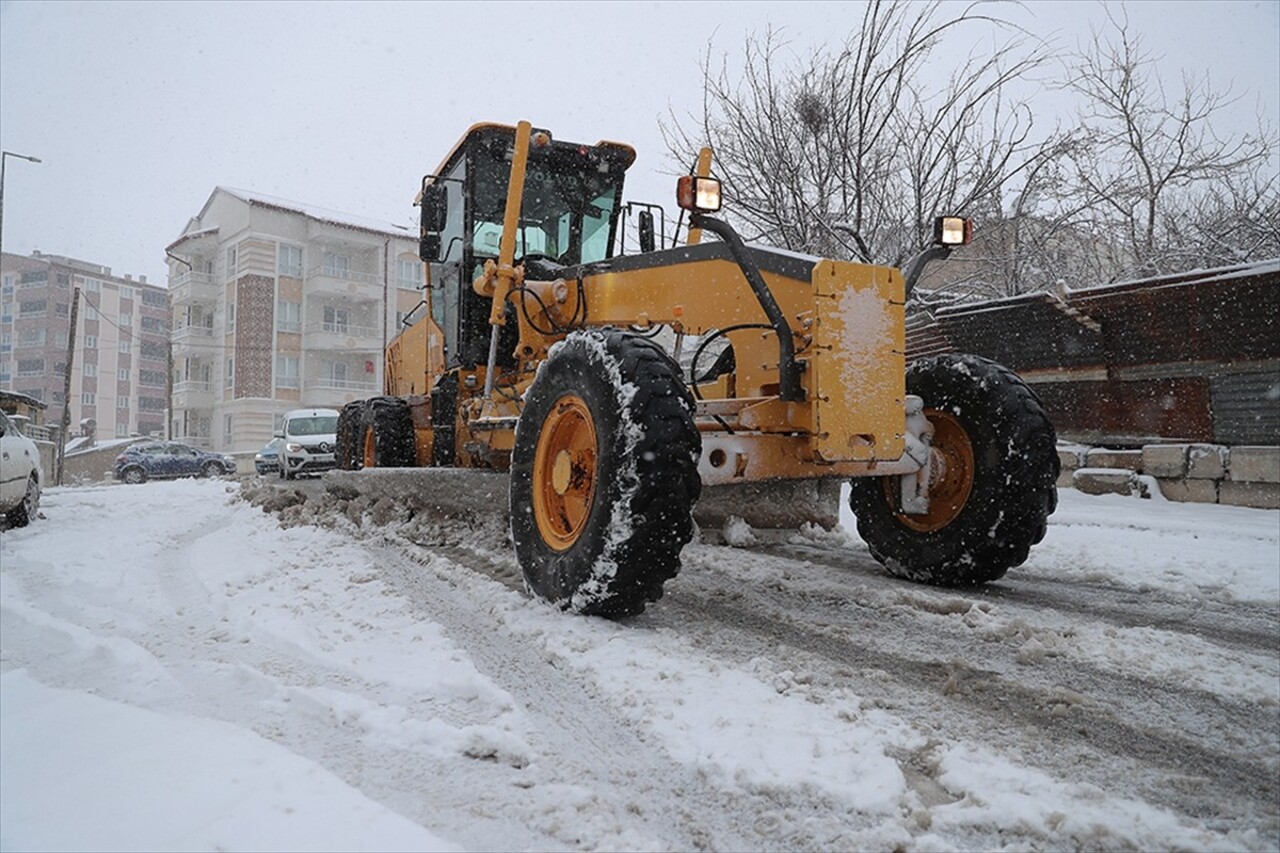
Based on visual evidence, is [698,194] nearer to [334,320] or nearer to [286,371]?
[286,371]

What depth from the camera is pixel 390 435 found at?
754cm

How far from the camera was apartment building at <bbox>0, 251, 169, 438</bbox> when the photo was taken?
72062 millimetres

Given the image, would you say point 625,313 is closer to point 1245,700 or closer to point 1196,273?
point 1245,700

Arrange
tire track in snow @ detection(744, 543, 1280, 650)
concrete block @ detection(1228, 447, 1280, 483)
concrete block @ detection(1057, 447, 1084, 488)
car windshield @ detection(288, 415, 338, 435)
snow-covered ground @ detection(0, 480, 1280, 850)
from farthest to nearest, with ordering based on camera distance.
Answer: car windshield @ detection(288, 415, 338, 435) → concrete block @ detection(1057, 447, 1084, 488) → concrete block @ detection(1228, 447, 1280, 483) → tire track in snow @ detection(744, 543, 1280, 650) → snow-covered ground @ detection(0, 480, 1280, 850)

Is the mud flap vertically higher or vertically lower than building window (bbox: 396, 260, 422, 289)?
lower

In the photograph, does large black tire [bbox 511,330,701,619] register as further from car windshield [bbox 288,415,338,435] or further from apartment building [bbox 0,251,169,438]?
apartment building [bbox 0,251,169,438]

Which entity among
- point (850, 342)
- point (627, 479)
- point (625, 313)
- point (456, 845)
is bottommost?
point (456, 845)

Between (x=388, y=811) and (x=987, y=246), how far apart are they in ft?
40.7

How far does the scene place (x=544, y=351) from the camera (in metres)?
5.43

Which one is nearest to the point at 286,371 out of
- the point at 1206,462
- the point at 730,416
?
the point at 1206,462

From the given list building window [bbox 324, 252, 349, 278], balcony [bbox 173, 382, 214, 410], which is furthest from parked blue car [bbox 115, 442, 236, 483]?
balcony [bbox 173, 382, 214, 410]

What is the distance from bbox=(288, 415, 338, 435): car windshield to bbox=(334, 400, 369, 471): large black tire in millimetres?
9358

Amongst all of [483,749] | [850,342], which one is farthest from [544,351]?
[483,749]

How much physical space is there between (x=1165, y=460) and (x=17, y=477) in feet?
38.5
